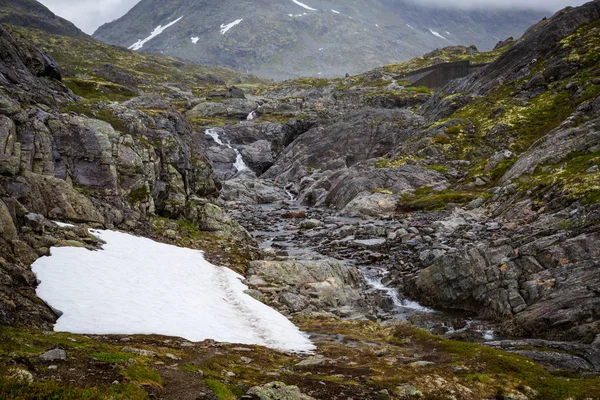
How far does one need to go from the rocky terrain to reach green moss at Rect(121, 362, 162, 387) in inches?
2.6

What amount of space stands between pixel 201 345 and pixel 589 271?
20.7 metres

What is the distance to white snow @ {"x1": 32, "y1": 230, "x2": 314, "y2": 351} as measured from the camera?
15.6 meters

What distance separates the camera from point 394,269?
35094 millimetres

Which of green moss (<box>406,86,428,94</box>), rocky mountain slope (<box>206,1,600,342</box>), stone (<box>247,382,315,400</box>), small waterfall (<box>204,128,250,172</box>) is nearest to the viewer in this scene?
stone (<box>247,382,315,400</box>)

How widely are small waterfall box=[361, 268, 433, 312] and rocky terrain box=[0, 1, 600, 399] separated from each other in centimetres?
17

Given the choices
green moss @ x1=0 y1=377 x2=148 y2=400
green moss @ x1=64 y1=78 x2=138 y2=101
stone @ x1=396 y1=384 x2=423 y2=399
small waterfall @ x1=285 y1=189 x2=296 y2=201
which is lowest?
small waterfall @ x1=285 y1=189 x2=296 y2=201

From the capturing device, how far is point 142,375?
10172 millimetres

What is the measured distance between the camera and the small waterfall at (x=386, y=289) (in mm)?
29008

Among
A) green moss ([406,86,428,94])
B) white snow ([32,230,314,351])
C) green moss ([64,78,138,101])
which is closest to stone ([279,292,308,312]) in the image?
white snow ([32,230,314,351])

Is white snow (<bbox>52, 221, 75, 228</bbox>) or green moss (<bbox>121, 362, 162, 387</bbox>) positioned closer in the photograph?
green moss (<bbox>121, 362, 162, 387</bbox>)

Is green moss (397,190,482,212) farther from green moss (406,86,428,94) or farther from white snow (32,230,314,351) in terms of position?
→ green moss (406,86,428,94)

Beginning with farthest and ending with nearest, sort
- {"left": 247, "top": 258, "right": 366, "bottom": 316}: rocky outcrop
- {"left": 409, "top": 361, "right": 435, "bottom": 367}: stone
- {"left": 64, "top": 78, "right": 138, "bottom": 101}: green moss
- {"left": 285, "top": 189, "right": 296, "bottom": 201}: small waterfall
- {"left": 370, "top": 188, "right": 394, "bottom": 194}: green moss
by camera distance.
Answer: {"left": 285, "top": 189, "right": 296, "bottom": 201}: small waterfall
{"left": 370, "top": 188, "right": 394, "bottom": 194}: green moss
{"left": 64, "top": 78, "right": 138, "bottom": 101}: green moss
{"left": 247, "top": 258, "right": 366, "bottom": 316}: rocky outcrop
{"left": 409, "top": 361, "right": 435, "bottom": 367}: stone

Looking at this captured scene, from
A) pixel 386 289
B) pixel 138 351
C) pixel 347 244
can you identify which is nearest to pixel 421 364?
pixel 138 351

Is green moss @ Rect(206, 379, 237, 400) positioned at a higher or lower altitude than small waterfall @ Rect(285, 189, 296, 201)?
higher
